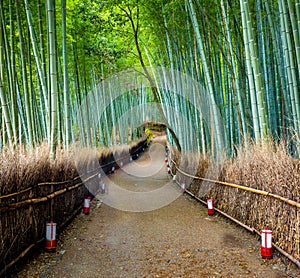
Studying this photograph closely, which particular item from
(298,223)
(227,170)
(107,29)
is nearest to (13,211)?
(298,223)

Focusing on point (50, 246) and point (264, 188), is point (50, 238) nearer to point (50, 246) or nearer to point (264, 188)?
point (50, 246)

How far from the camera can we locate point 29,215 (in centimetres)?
334

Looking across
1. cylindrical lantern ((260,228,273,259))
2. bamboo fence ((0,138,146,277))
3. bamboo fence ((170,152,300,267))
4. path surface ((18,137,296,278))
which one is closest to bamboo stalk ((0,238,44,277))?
bamboo fence ((0,138,146,277))

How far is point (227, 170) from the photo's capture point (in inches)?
201

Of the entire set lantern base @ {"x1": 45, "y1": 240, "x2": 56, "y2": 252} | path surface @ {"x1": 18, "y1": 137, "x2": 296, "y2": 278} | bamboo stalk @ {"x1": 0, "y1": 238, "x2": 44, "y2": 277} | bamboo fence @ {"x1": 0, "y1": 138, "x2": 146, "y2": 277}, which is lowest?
path surface @ {"x1": 18, "y1": 137, "x2": 296, "y2": 278}

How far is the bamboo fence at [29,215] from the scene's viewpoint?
2.81m

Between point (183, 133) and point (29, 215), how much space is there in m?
7.87

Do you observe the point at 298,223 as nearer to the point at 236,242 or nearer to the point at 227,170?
the point at 236,242

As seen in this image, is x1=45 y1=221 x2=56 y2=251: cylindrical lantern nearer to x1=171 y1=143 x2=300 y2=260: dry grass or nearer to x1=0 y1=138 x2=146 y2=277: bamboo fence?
x1=0 y1=138 x2=146 y2=277: bamboo fence

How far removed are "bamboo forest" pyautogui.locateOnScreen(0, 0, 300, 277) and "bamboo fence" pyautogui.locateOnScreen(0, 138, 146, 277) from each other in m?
0.01

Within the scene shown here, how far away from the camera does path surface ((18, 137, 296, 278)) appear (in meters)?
3.12

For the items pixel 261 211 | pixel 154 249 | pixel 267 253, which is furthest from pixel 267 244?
pixel 154 249

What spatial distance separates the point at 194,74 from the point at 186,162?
2.10m

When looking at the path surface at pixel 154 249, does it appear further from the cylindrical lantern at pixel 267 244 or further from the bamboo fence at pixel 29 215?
the bamboo fence at pixel 29 215
